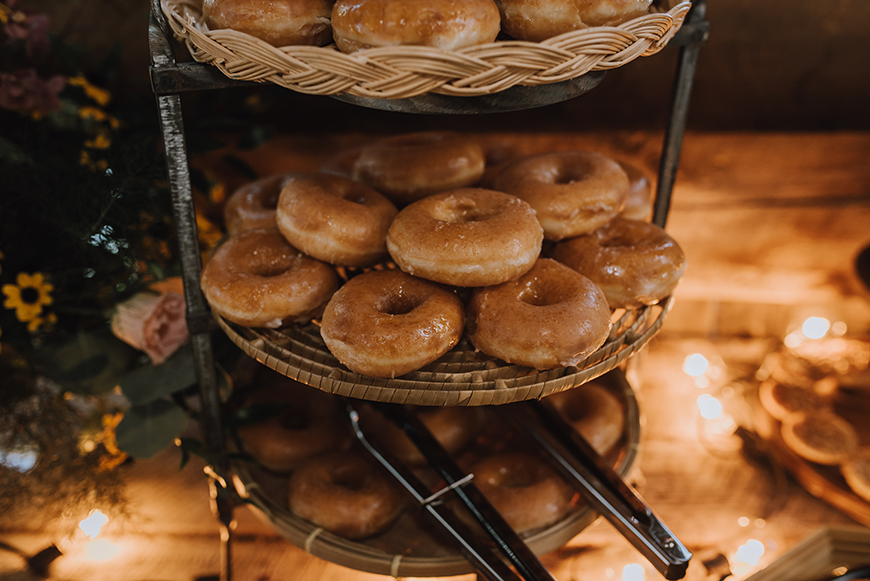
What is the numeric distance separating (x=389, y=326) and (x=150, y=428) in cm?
69

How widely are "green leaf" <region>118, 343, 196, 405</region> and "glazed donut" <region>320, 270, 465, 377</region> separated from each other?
487 millimetres

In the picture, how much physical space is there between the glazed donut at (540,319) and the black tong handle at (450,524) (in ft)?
1.11

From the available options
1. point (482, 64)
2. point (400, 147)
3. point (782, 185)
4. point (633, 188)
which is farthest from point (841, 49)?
point (482, 64)

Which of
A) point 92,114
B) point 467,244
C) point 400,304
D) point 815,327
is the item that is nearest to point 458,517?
point 400,304

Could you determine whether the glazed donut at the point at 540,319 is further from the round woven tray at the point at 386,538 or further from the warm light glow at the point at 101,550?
the warm light glow at the point at 101,550

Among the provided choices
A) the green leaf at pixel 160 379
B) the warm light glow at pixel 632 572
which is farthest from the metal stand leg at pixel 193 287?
the warm light glow at pixel 632 572

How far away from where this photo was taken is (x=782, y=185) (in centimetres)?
182

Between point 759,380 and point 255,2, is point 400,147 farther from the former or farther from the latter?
point 759,380

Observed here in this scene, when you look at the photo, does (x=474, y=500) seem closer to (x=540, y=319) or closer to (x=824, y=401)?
(x=540, y=319)

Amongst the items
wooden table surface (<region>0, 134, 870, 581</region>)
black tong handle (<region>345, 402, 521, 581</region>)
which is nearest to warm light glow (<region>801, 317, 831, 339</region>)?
wooden table surface (<region>0, 134, 870, 581</region>)

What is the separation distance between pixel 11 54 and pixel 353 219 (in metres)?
1.05

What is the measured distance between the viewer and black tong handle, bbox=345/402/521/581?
0.98 m

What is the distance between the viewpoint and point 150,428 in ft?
4.00

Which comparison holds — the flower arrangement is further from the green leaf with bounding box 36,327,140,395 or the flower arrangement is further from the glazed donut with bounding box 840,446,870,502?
the glazed donut with bounding box 840,446,870,502
